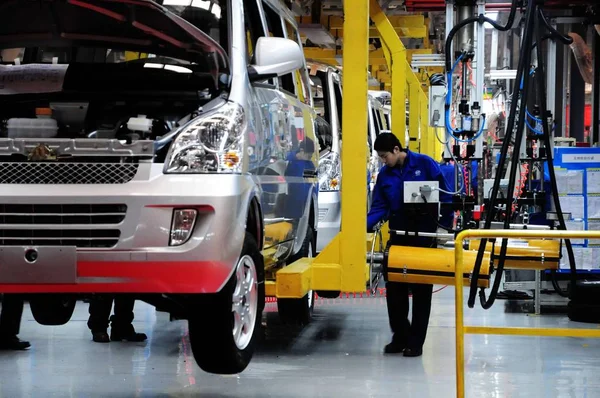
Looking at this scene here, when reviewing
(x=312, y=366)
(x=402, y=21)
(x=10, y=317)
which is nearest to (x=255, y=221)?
(x=312, y=366)

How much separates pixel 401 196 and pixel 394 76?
3.21m

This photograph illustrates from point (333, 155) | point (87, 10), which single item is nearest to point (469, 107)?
point (333, 155)

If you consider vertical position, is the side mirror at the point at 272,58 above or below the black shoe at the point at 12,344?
above

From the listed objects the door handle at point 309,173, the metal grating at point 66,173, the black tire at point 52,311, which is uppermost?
the metal grating at point 66,173

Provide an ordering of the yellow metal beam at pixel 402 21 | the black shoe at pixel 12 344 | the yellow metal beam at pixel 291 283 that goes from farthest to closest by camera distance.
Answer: the yellow metal beam at pixel 402 21
the black shoe at pixel 12 344
the yellow metal beam at pixel 291 283

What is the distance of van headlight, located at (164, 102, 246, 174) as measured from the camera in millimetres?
4434

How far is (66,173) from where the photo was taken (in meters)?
4.47

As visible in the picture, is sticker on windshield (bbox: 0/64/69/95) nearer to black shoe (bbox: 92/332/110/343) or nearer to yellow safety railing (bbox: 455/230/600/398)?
yellow safety railing (bbox: 455/230/600/398)

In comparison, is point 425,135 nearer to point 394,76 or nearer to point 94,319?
point 394,76

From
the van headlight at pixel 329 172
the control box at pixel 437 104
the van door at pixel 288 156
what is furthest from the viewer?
the control box at pixel 437 104

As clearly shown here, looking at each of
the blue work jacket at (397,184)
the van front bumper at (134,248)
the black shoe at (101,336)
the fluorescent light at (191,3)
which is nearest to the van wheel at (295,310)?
the blue work jacket at (397,184)

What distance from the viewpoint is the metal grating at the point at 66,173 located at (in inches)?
174

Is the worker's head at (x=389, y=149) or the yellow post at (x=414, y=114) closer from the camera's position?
the worker's head at (x=389, y=149)

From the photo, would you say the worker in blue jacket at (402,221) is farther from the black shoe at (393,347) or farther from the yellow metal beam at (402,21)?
the yellow metal beam at (402,21)
